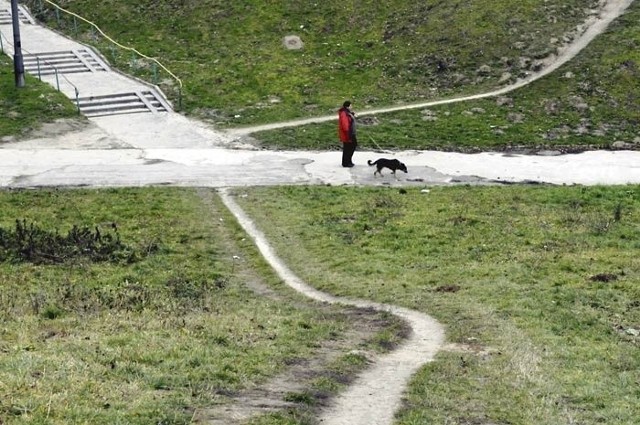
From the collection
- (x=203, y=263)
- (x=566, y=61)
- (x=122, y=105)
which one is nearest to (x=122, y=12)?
(x=122, y=105)

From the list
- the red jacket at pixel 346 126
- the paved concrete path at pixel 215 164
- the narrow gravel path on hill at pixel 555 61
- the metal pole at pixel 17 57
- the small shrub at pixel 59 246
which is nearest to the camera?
the small shrub at pixel 59 246

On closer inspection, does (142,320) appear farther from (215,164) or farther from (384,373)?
(215,164)

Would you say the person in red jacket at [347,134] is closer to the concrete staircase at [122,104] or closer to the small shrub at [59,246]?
the small shrub at [59,246]

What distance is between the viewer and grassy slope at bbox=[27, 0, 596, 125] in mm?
37250

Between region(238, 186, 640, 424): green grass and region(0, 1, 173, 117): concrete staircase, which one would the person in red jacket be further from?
region(0, 1, 173, 117): concrete staircase

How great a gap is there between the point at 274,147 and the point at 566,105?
11.5 meters

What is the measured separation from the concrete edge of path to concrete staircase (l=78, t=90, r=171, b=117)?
711 inches

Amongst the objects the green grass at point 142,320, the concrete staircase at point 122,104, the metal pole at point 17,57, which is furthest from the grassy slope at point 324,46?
the green grass at point 142,320

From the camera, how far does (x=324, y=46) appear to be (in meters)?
41.9

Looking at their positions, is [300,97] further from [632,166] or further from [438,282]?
[438,282]

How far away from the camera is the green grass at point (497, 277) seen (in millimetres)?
11977

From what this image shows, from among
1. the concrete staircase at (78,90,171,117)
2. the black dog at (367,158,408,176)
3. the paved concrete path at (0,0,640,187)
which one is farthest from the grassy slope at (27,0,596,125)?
the black dog at (367,158,408,176)

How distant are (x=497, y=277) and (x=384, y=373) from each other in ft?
21.5

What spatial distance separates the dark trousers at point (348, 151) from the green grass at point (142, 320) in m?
5.14
